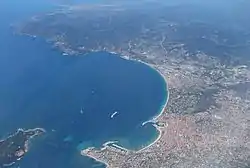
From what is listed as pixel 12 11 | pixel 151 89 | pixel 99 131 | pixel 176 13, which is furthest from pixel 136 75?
pixel 12 11

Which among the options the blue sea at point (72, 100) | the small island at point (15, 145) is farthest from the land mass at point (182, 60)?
the small island at point (15, 145)

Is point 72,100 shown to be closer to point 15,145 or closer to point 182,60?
point 15,145

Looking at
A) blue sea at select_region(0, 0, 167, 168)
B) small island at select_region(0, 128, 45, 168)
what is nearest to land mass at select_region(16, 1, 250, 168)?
blue sea at select_region(0, 0, 167, 168)

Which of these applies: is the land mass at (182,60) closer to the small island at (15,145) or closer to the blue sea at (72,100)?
the blue sea at (72,100)

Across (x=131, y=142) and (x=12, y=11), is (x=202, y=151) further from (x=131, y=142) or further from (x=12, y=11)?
(x=12, y=11)

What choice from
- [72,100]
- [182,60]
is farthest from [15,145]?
[182,60]
